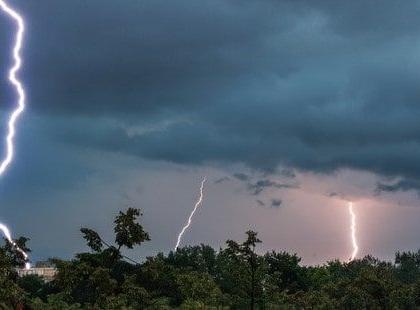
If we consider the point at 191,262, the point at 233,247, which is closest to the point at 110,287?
the point at 233,247

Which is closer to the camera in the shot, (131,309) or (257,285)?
(131,309)

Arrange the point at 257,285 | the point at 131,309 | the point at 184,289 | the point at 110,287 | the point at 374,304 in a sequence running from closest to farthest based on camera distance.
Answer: the point at 110,287 → the point at 131,309 → the point at 257,285 → the point at 184,289 → the point at 374,304

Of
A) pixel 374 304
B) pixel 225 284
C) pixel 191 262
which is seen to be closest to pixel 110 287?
pixel 374 304

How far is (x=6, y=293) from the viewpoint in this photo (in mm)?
18562

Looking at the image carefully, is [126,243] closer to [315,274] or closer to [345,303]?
[345,303]

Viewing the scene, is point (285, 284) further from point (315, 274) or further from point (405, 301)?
point (405, 301)

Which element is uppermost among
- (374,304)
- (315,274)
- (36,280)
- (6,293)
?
(315,274)

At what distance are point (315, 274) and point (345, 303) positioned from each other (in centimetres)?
5838

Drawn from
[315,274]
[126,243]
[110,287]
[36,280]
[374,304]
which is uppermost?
[315,274]

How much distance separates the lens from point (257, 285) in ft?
112

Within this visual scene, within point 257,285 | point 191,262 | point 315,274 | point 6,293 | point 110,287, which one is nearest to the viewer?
point 6,293

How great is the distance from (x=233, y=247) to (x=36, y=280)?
6301 centimetres

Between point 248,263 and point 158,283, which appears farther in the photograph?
point 158,283

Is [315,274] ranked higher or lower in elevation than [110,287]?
higher
